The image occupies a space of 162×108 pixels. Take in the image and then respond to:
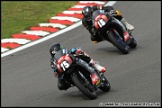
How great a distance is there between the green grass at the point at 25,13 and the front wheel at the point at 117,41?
15.1ft

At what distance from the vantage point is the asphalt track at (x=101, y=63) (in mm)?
10875

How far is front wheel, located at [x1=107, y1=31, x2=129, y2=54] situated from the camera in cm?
1430

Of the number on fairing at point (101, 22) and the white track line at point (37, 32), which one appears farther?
the white track line at point (37, 32)

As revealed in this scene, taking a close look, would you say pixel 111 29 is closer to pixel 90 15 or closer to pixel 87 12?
pixel 90 15

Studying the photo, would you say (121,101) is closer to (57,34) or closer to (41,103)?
(41,103)

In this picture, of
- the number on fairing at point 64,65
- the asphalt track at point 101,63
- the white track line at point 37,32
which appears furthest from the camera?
the white track line at point 37,32

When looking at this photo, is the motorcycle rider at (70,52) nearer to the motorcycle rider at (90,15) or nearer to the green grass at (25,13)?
the motorcycle rider at (90,15)

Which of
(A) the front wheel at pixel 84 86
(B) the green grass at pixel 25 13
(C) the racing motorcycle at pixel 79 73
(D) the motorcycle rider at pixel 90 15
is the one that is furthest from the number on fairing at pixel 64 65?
(B) the green grass at pixel 25 13

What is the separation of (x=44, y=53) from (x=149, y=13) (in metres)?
5.60

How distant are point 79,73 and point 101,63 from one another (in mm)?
3559

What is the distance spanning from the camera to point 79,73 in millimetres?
10625

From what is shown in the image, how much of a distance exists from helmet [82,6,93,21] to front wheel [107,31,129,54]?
70 centimetres

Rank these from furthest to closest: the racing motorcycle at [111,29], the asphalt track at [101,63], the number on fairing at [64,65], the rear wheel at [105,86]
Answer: the racing motorcycle at [111,29] → the rear wheel at [105,86] → the asphalt track at [101,63] → the number on fairing at [64,65]

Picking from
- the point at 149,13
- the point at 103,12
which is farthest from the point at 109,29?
the point at 149,13
